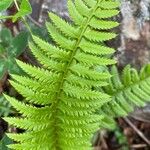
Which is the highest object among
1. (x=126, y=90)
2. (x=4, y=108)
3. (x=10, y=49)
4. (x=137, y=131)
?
(x=10, y=49)

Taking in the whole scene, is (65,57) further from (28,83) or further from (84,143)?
(84,143)

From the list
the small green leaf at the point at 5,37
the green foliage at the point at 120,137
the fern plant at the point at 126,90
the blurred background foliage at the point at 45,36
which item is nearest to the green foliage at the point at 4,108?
the blurred background foliage at the point at 45,36

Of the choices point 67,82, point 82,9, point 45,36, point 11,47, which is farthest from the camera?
point 45,36

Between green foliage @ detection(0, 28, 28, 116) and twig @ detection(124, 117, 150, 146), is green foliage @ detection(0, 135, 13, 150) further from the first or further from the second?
twig @ detection(124, 117, 150, 146)

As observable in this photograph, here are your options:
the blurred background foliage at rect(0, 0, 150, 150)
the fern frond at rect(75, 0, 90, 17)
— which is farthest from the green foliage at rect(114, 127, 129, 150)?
the fern frond at rect(75, 0, 90, 17)

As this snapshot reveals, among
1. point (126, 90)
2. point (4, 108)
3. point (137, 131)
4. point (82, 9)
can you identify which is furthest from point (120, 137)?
point (82, 9)

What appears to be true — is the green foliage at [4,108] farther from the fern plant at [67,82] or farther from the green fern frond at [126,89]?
the green fern frond at [126,89]

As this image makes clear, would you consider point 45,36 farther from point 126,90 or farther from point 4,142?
point 4,142
